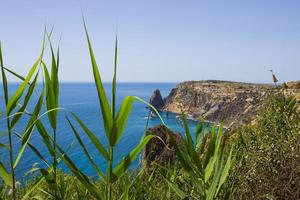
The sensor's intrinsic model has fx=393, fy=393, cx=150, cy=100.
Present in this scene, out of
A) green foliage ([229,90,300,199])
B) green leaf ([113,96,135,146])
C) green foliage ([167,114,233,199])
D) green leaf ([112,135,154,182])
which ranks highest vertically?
green leaf ([113,96,135,146])

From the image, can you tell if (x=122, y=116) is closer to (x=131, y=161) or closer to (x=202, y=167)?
(x=131, y=161)

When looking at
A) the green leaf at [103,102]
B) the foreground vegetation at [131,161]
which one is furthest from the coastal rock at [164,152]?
the green leaf at [103,102]

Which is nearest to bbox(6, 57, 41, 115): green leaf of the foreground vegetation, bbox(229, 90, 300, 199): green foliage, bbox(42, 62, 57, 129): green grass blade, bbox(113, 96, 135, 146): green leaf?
the foreground vegetation

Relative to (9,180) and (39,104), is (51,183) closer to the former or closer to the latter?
(9,180)

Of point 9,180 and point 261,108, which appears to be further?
point 261,108

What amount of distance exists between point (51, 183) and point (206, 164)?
3.16ft

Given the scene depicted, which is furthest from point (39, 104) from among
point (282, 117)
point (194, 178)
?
point (282, 117)

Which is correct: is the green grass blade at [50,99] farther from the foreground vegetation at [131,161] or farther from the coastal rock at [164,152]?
the coastal rock at [164,152]

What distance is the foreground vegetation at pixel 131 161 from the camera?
5.92 feet

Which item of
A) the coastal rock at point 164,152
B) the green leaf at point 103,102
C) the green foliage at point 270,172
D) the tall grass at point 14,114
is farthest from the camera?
the green foliage at point 270,172

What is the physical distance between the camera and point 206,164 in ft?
8.21

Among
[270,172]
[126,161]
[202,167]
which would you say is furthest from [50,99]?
[270,172]

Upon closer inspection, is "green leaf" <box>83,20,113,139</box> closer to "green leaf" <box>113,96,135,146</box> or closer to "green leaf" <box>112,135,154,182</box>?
"green leaf" <box>113,96,135,146</box>

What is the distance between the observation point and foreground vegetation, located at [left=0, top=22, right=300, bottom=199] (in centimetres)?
180
